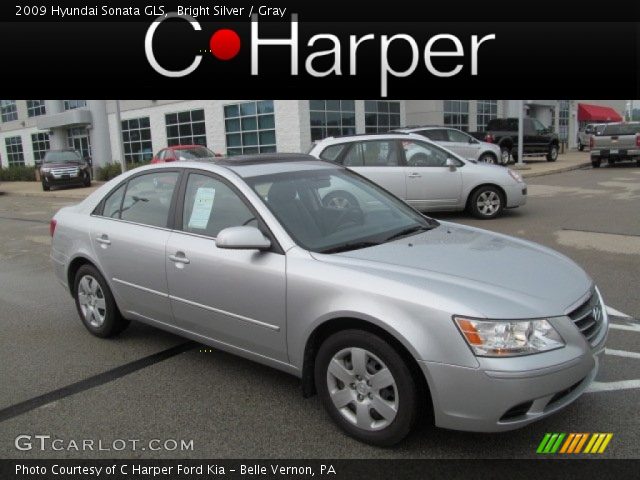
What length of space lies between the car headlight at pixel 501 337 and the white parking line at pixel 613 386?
1.16m

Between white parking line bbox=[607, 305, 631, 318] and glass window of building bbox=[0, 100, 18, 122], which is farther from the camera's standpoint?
glass window of building bbox=[0, 100, 18, 122]

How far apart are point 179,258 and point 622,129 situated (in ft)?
71.4

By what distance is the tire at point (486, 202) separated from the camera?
1041 centimetres

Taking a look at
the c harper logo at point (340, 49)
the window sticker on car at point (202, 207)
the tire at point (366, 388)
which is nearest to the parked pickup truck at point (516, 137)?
the c harper logo at point (340, 49)

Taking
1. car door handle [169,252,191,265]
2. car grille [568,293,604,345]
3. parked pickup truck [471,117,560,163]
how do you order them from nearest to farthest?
1. car grille [568,293,604,345]
2. car door handle [169,252,191,265]
3. parked pickup truck [471,117,560,163]

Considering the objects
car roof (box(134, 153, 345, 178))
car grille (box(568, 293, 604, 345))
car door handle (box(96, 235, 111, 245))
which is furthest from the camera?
car door handle (box(96, 235, 111, 245))

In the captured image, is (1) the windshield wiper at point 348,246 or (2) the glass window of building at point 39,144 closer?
(1) the windshield wiper at point 348,246

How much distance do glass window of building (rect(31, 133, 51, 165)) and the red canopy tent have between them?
3960 cm

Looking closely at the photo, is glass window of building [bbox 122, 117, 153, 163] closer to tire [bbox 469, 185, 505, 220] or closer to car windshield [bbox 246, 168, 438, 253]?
tire [bbox 469, 185, 505, 220]

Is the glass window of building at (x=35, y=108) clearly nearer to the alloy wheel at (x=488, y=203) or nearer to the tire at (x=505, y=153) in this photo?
the tire at (x=505, y=153)

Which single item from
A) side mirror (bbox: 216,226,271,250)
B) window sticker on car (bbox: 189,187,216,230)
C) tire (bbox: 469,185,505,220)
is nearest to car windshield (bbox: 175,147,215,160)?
tire (bbox: 469,185,505,220)

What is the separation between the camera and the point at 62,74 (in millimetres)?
32250

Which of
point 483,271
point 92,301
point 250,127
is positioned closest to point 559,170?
point 250,127

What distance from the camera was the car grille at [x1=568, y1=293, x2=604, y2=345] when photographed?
301 cm
